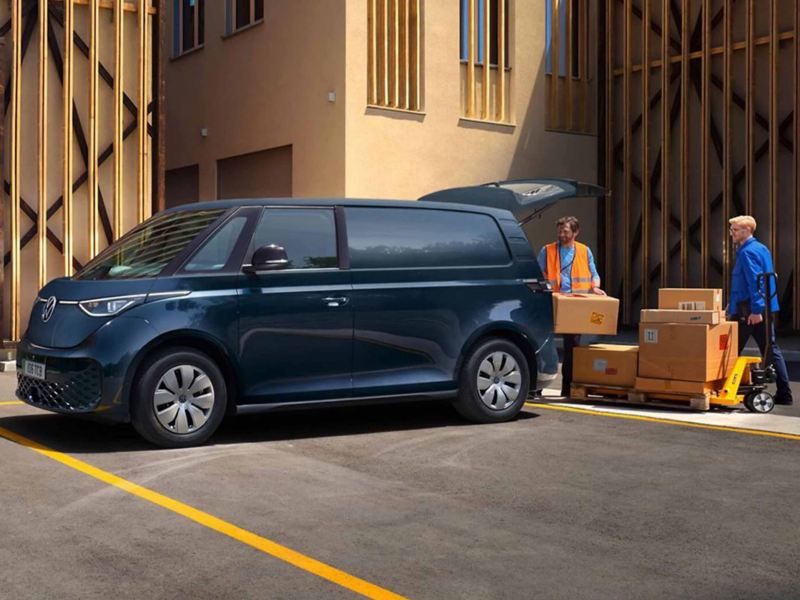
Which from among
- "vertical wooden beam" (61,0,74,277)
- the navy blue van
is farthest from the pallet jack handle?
"vertical wooden beam" (61,0,74,277)

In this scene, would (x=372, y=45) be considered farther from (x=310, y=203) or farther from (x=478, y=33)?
(x=310, y=203)

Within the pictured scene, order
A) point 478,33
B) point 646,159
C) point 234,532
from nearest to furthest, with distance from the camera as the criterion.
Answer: point 234,532 → point 478,33 → point 646,159

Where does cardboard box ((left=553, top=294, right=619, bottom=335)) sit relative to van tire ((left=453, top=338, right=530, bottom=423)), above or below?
above

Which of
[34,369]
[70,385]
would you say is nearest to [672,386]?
[70,385]

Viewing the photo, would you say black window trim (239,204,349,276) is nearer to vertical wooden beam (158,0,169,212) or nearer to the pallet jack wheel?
the pallet jack wheel

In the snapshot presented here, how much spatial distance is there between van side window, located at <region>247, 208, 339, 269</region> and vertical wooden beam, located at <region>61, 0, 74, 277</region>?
9.22m

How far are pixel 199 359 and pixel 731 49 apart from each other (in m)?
16.0

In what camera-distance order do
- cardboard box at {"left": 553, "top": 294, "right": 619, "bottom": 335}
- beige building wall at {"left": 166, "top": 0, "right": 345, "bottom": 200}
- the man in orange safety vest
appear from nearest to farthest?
cardboard box at {"left": 553, "top": 294, "right": 619, "bottom": 335}
the man in orange safety vest
beige building wall at {"left": 166, "top": 0, "right": 345, "bottom": 200}

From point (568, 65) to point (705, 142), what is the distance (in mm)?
3144

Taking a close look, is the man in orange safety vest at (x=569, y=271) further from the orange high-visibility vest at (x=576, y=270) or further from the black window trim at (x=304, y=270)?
the black window trim at (x=304, y=270)

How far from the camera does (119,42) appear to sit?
17.8 m

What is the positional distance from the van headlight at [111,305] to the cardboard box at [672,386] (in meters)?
4.93

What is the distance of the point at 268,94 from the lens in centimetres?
2206

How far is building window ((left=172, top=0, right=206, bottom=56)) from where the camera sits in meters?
24.6
